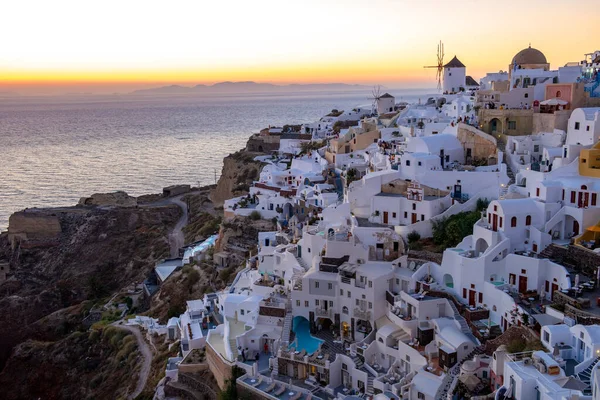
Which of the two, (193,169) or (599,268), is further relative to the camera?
(193,169)

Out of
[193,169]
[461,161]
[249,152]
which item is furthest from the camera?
[193,169]

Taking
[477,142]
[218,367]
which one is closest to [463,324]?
[218,367]

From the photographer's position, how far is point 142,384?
26.7 m

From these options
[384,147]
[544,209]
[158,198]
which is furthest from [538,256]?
[158,198]

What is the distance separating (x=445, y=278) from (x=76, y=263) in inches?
1406

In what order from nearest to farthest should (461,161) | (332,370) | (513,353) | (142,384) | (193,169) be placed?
(513,353) → (332,370) → (142,384) → (461,161) → (193,169)

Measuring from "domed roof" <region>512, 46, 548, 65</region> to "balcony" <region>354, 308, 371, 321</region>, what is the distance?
2200cm

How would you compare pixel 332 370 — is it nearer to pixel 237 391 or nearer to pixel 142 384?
pixel 237 391

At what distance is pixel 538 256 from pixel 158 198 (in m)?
46.9

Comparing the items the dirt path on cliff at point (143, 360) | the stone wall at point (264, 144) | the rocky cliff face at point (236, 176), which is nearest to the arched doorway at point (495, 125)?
the dirt path on cliff at point (143, 360)

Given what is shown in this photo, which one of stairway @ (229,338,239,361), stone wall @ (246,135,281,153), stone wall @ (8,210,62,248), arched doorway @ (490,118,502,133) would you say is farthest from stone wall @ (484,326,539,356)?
stone wall @ (8,210,62,248)

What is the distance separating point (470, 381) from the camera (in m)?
16.4

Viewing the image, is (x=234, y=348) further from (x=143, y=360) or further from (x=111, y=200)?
(x=111, y=200)

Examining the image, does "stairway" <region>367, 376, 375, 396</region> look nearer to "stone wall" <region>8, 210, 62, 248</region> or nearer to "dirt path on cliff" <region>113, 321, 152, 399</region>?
"dirt path on cliff" <region>113, 321, 152, 399</region>
